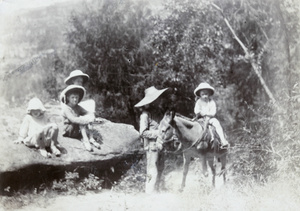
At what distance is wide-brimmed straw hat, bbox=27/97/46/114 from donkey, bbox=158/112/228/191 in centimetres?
161

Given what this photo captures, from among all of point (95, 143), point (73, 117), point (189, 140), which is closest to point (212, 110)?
point (189, 140)

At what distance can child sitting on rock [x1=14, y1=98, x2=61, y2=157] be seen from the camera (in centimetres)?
554

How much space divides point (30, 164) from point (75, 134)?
698 millimetres

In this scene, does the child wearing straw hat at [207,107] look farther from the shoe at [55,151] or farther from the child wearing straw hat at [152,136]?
the shoe at [55,151]

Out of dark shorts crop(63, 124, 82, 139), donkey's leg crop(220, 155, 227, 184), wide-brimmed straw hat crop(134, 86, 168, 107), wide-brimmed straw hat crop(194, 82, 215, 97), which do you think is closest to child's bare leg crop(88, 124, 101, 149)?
dark shorts crop(63, 124, 82, 139)

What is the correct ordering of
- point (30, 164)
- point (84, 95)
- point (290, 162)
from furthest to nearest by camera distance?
point (290, 162) → point (84, 95) → point (30, 164)

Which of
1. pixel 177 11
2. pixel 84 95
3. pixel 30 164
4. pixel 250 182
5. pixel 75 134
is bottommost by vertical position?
pixel 250 182

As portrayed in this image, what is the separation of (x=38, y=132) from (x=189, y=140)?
6.62 feet

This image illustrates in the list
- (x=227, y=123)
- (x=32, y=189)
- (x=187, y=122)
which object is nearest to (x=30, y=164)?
(x=32, y=189)

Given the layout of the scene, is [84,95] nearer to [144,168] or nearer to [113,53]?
[113,53]

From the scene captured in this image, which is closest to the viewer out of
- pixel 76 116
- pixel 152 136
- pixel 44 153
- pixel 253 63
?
pixel 44 153

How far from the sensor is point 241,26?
6.18m

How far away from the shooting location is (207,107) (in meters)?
6.02

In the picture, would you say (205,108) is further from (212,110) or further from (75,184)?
(75,184)
